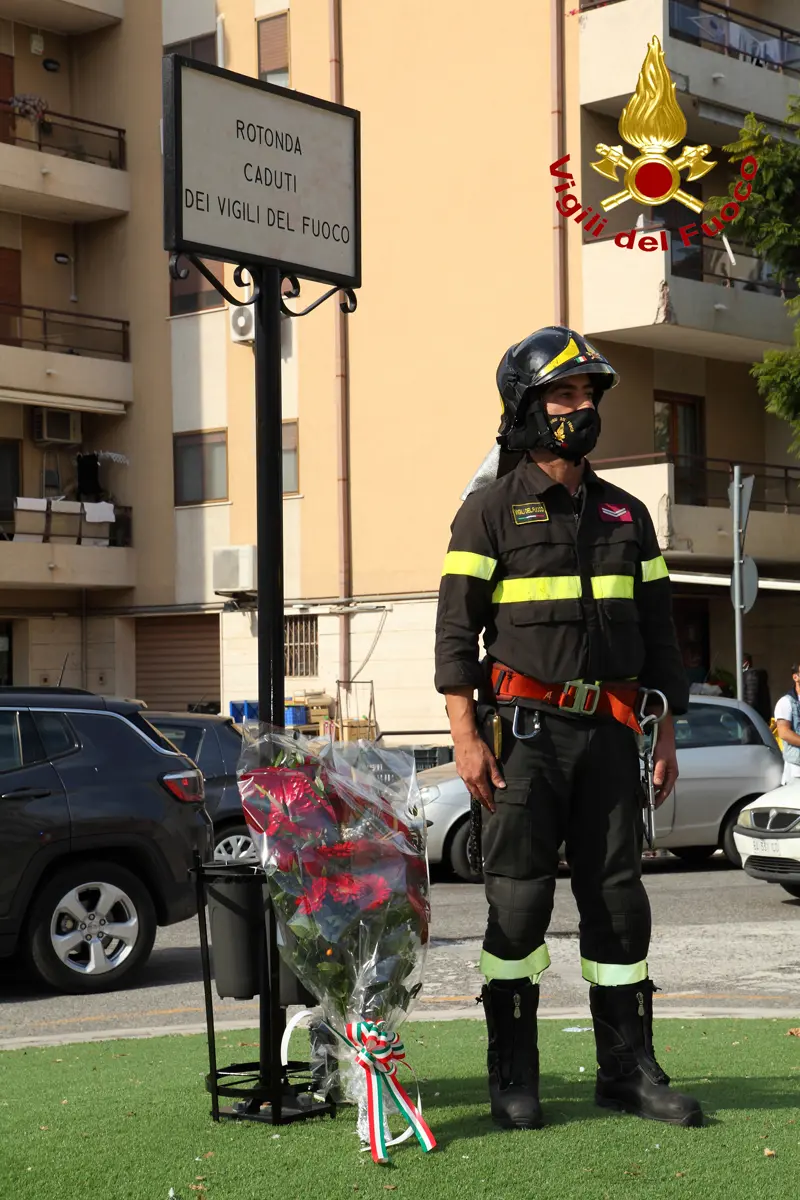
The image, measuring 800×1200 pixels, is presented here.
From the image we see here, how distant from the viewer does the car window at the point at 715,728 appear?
53.2ft

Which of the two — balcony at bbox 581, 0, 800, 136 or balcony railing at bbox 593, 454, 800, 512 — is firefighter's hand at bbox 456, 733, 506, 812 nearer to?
balcony railing at bbox 593, 454, 800, 512

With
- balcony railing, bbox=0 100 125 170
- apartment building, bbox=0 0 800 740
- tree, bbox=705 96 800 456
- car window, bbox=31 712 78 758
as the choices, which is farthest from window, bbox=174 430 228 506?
car window, bbox=31 712 78 758

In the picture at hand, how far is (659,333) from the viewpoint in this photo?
982 inches

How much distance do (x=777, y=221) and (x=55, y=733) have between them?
1370cm

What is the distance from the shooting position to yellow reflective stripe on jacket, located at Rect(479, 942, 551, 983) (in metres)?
4.91

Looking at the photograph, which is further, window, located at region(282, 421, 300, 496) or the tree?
window, located at region(282, 421, 300, 496)

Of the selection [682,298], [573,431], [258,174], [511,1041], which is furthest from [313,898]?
[682,298]

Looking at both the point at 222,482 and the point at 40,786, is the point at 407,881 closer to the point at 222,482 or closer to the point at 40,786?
the point at 40,786

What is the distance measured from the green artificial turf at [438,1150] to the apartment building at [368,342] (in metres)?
18.7

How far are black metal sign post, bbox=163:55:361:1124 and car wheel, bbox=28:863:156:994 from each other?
4777 millimetres

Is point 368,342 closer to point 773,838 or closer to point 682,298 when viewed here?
point 682,298

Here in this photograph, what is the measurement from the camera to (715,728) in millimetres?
16359

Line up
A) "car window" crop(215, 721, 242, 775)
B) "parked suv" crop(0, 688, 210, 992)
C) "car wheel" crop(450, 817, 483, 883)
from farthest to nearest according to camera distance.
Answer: "car wheel" crop(450, 817, 483, 883) → "car window" crop(215, 721, 242, 775) → "parked suv" crop(0, 688, 210, 992)

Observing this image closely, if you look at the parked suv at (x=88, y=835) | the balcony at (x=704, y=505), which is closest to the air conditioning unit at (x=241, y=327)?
the balcony at (x=704, y=505)
